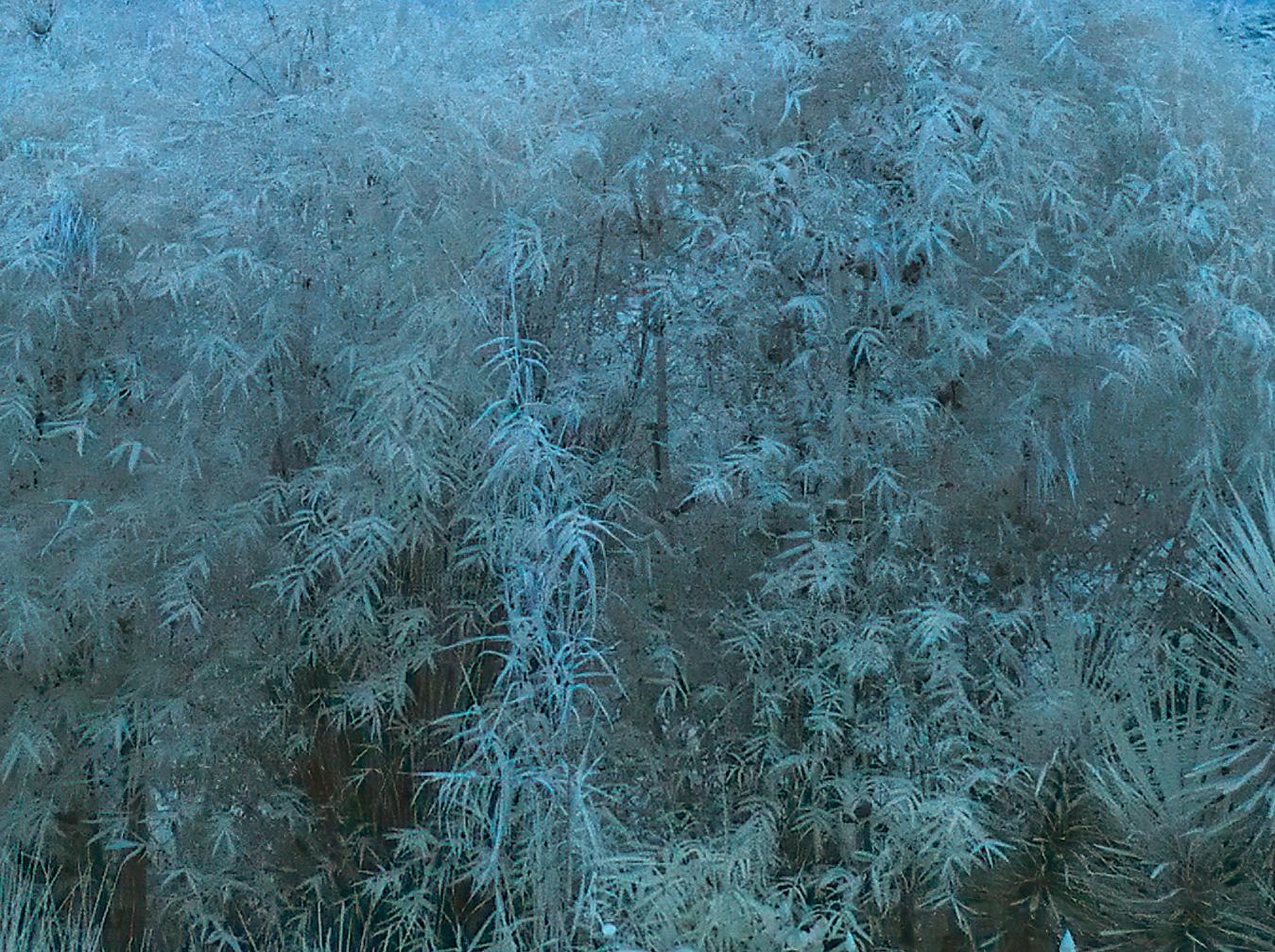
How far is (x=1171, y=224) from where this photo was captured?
3.27 metres

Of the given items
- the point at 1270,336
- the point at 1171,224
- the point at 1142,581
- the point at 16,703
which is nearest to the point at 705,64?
the point at 1171,224

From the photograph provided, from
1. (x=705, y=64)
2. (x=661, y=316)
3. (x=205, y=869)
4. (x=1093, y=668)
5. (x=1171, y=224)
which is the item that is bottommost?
(x=205, y=869)

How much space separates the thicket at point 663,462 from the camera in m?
3.12

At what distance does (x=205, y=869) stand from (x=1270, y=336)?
9.72 feet

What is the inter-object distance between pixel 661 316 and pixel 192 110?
1.34 metres

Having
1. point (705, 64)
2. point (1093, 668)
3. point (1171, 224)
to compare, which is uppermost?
point (705, 64)

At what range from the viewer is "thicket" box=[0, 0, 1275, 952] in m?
3.12

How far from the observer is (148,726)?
329cm

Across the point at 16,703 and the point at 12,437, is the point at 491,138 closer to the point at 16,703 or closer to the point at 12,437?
the point at 12,437

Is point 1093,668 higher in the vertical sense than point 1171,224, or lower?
lower

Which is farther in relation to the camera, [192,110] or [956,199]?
[192,110]

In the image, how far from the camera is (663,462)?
3.27 metres

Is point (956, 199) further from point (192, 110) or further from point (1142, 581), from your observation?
point (192, 110)

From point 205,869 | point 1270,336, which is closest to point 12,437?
point 205,869
